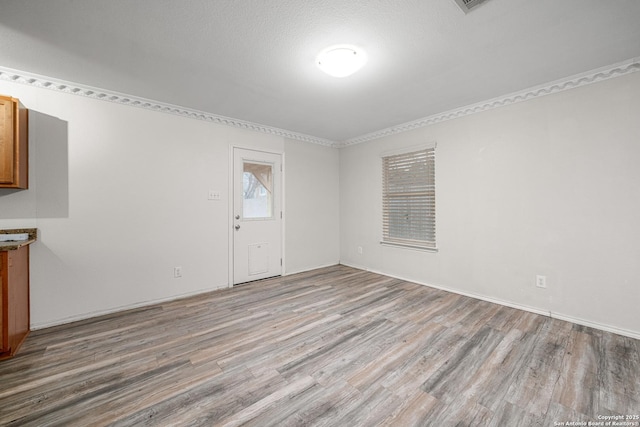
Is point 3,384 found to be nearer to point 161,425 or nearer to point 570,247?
point 161,425

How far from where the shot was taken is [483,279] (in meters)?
3.27

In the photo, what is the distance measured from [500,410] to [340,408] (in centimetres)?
96

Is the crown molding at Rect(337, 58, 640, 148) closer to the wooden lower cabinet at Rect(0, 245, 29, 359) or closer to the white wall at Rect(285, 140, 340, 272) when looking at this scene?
the white wall at Rect(285, 140, 340, 272)

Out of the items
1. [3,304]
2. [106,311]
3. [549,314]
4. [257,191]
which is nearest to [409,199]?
[549,314]

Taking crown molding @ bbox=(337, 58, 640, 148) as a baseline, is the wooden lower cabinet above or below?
below

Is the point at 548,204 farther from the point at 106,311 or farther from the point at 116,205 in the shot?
the point at 106,311

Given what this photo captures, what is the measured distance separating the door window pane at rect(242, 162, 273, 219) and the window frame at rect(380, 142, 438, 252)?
2002mm

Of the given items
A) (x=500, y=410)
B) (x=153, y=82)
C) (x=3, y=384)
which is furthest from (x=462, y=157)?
(x=3, y=384)

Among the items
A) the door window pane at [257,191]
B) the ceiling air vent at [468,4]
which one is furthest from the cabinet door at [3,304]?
the ceiling air vent at [468,4]

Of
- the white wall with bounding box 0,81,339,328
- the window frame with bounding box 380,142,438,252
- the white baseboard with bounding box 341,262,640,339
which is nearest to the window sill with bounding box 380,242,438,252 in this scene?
the window frame with bounding box 380,142,438,252

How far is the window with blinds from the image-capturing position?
12.6ft

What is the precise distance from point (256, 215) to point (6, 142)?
265 cm

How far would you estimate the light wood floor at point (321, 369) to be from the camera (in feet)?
4.86

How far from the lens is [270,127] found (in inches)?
165
